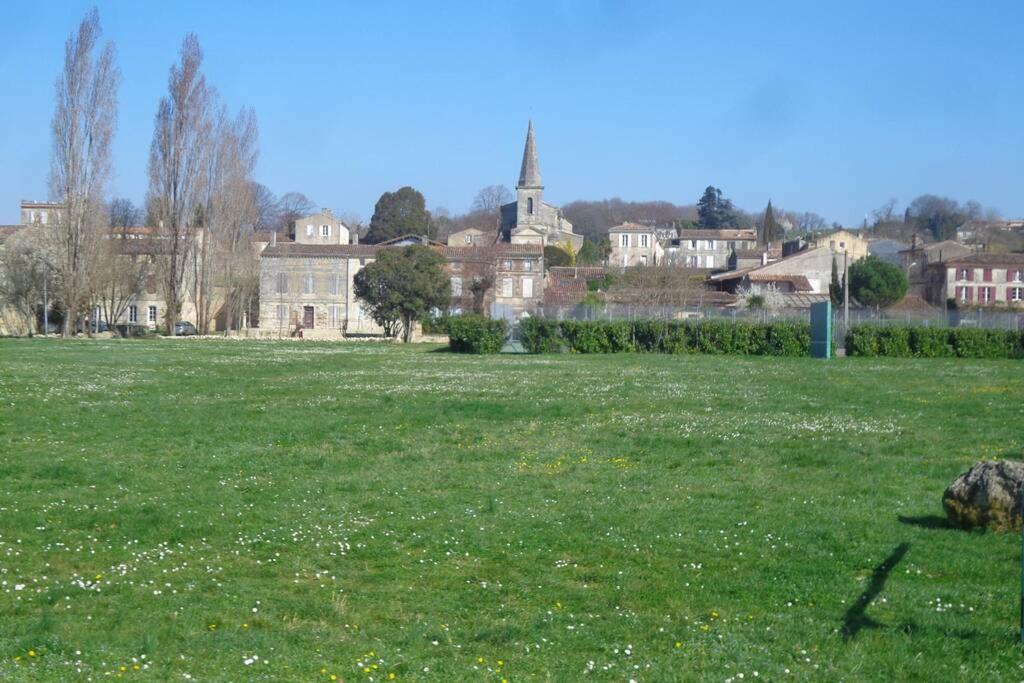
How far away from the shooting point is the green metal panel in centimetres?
4600

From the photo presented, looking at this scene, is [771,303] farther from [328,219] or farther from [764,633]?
[764,633]

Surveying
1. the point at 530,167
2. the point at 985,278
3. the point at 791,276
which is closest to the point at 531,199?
the point at 530,167

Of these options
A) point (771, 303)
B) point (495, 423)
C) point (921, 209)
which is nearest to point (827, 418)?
point (495, 423)

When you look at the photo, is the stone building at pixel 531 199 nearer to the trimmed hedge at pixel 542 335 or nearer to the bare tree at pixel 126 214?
the bare tree at pixel 126 214

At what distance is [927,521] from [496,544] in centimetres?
456

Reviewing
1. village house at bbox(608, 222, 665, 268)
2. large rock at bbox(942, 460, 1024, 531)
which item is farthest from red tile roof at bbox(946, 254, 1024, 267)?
large rock at bbox(942, 460, 1024, 531)

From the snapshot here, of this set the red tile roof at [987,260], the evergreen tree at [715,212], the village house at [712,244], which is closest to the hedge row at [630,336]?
the red tile roof at [987,260]

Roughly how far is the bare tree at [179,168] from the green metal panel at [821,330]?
39.8 metres

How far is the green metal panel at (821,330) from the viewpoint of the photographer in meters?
46.0

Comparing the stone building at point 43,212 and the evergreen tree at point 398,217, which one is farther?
the evergreen tree at point 398,217

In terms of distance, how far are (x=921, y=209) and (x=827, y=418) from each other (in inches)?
7068

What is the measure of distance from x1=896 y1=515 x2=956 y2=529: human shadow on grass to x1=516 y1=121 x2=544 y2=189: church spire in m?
121

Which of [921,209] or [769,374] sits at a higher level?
[921,209]

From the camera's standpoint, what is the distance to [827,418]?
20.0 m
